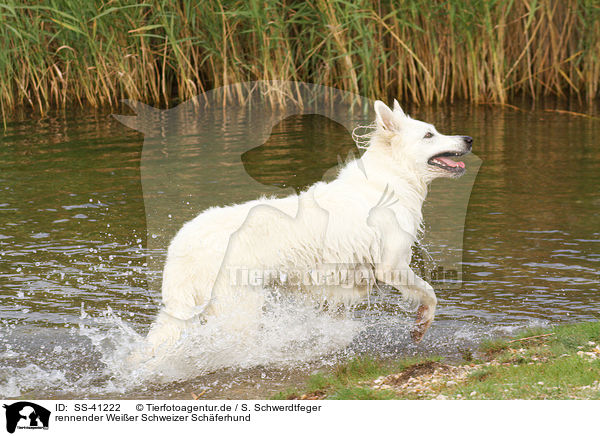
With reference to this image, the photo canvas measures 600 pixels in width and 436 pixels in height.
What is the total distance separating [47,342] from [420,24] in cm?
1046

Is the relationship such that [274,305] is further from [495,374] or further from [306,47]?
[306,47]

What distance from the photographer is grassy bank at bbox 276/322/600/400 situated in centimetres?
444

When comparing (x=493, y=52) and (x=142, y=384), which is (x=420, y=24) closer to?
(x=493, y=52)

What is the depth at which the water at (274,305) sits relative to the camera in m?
5.37

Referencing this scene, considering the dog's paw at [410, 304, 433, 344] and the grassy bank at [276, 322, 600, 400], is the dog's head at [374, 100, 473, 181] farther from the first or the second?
the grassy bank at [276, 322, 600, 400]

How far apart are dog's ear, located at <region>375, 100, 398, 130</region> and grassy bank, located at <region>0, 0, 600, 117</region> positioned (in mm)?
7400

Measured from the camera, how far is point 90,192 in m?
10.1
